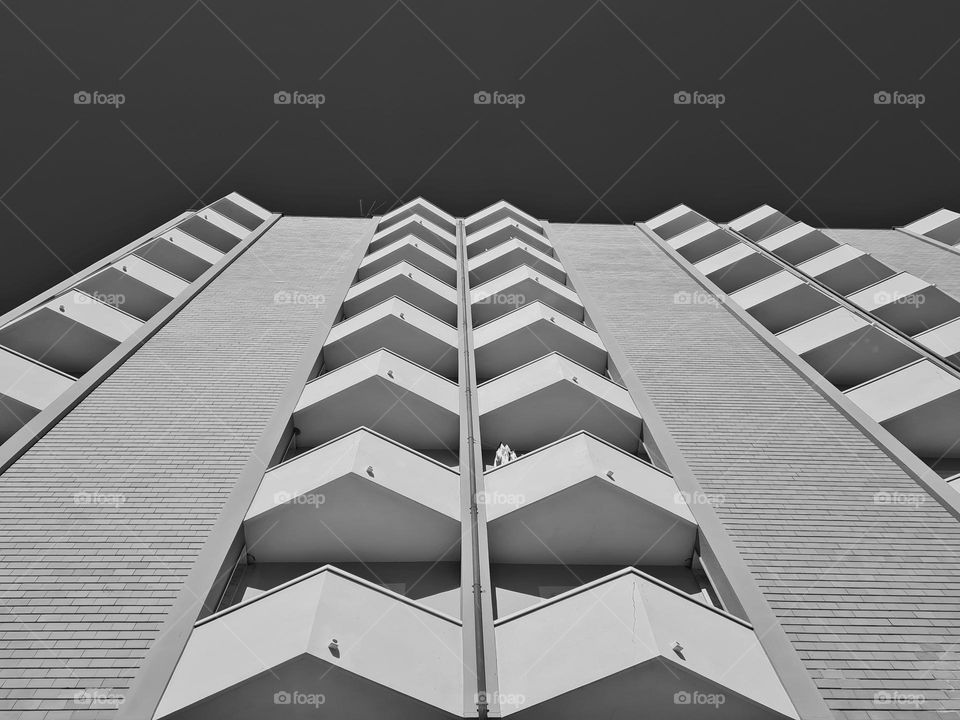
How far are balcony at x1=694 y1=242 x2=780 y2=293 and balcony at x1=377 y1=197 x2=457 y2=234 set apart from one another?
9232 mm

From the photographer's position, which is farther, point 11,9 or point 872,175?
point 872,175

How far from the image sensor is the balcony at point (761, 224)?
23.6 metres

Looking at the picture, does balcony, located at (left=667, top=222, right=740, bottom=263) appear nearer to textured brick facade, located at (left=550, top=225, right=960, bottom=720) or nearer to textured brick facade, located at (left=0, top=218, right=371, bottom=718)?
textured brick facade, located at (left=550, top=225, right=960, bottom=720)

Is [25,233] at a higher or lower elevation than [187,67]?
lower

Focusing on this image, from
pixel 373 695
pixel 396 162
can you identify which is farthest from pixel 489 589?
pixel 396 162

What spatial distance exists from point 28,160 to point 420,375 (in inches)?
770

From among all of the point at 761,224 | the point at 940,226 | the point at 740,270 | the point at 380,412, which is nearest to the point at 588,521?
the point at 380,412

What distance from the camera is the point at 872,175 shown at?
84.5 ft

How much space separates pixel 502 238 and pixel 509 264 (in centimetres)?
289

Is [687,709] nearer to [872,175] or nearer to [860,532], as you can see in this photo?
[860,532]

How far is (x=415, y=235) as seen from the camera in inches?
860

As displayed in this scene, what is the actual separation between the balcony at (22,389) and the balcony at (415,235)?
10757 mm

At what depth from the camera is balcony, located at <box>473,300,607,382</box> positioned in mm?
13766

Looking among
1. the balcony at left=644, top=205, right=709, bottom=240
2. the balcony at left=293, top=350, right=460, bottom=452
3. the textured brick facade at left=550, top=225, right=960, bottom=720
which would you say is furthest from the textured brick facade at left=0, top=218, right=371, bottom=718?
the balcony at left=644, top=205, right=709, bottom=240
